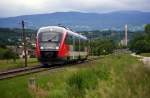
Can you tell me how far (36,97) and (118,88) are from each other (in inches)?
112

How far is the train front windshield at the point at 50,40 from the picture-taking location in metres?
37.7

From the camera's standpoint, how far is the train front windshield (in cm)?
3772

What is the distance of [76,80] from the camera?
65.9 feet

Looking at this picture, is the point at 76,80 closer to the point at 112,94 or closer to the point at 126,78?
the point at 126,78

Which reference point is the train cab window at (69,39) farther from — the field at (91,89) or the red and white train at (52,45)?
the field at (91,89)

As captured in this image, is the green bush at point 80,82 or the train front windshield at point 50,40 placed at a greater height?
the train front windshield at point 50,40

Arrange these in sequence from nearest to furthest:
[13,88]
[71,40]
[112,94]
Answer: [112,94], [13,88], [71,40]

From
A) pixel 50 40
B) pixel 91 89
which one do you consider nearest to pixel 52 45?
pixel 50 40

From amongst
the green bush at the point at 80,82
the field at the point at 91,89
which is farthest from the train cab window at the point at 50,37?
the field at the point at 91,89

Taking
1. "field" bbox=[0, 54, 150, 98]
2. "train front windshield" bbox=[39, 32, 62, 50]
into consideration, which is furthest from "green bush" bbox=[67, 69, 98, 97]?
"train front windshield" bbox=[39, 32, 62, 50]

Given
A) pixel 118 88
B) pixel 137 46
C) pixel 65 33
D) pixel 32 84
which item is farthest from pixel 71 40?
pixel 137 46

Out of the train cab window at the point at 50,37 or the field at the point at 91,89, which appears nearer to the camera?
the field at the point at 91,89

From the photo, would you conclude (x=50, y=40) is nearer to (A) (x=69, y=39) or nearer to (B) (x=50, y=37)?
(B) (x=50, y=37)

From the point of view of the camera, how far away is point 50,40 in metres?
37.9
